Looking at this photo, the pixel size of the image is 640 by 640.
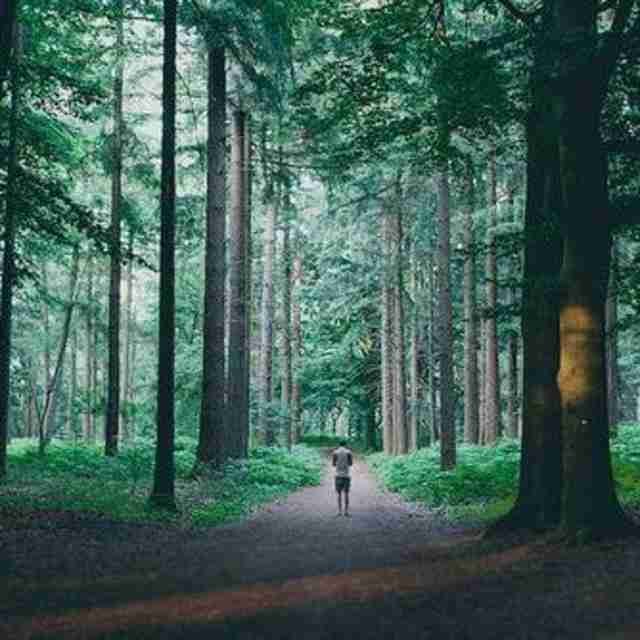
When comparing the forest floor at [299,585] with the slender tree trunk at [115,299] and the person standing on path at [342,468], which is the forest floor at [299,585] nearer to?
the person standing on path at [342,468]

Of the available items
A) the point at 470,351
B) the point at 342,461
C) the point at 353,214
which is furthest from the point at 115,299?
the point at 353,214

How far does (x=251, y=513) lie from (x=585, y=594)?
10369 millimetres

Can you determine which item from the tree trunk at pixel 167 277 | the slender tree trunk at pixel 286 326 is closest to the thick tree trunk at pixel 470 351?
the slender tree trunk at pixel 286 326

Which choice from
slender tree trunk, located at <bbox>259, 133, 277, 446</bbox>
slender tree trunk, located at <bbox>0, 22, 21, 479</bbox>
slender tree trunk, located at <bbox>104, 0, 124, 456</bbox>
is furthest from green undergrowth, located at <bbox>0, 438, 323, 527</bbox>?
slender tree trunk, located at <bbox>259, 133, 277, 446</bbox>

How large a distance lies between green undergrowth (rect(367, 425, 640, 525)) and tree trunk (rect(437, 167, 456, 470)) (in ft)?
2.50

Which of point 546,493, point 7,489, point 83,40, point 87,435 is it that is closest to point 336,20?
point 546,493

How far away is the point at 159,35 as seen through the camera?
2175 centimetres

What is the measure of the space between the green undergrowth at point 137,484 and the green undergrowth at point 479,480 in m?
3.79

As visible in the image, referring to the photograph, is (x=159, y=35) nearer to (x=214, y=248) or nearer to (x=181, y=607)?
(x=214, y=248)

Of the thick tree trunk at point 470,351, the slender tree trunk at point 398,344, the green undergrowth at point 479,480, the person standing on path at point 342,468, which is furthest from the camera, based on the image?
the slender tree trunk at point 398,344

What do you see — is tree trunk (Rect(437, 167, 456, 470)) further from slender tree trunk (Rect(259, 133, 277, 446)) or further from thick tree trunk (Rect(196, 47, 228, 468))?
slender tree trunk (Rect(259, 133, 277, 446))

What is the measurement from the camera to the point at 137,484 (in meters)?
19.1

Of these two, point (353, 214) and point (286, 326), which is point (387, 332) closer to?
point (286, 326)

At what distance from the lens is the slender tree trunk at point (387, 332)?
105ft
